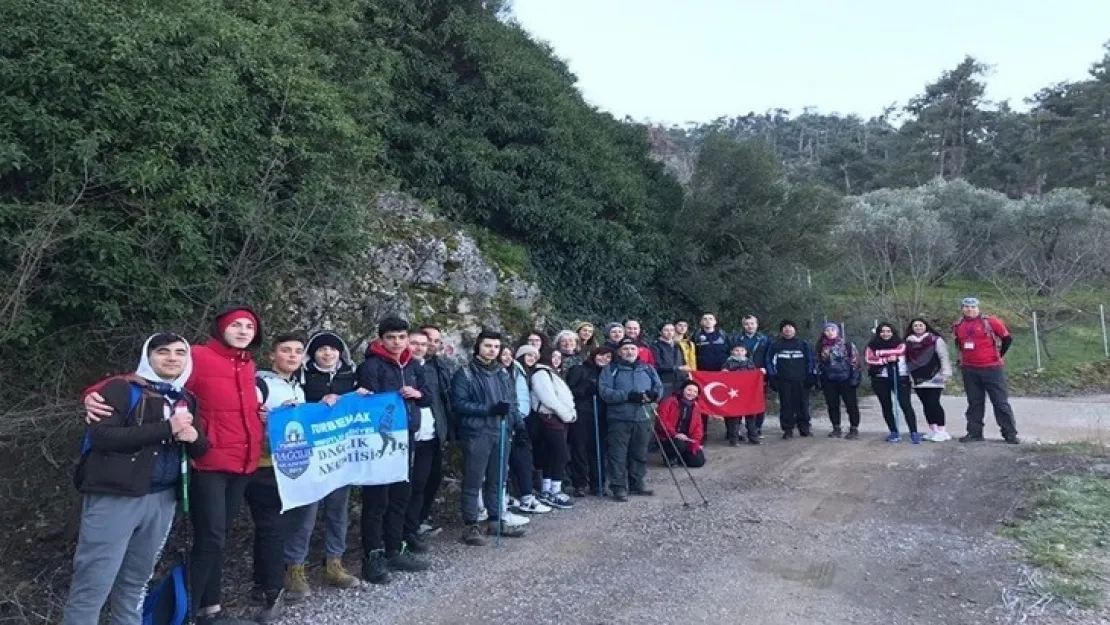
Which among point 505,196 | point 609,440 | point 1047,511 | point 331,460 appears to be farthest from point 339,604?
point 505,196

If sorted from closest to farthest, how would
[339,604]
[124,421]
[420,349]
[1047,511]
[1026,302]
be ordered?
[124,421] → [339,604] → [420,349] → [1047,511] → [1026,302]

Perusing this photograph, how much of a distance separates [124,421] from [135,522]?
1.87 feet

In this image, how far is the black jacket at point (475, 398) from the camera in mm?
6625

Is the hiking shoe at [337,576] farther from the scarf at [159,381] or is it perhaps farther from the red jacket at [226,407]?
the scarf at [159,381]

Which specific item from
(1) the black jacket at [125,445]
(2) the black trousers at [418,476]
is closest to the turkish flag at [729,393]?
(2) the black trousers at [418,476]

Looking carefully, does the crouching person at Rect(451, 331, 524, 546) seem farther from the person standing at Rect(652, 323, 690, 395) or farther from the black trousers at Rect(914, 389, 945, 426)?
the black trousers at Rect(914, 389, 945, 426)

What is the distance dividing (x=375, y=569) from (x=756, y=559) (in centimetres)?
306

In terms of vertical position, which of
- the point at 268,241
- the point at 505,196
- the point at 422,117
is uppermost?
the point at 422,117

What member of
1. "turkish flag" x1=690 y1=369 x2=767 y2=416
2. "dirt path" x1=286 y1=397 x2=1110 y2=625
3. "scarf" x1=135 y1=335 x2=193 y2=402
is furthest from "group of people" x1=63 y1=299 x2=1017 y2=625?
"dirt path" x1=286 y1=397 x2=1110 y2=625

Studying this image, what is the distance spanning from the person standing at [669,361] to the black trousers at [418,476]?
4667 mm

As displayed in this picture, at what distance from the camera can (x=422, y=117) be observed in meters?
13.6

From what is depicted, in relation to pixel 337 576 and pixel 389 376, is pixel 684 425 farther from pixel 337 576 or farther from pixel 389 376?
pixel 337 576

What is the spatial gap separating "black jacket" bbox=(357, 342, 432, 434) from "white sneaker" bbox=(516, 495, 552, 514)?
214 cm

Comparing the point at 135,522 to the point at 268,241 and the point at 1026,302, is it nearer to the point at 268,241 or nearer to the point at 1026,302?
the point at 268,241
